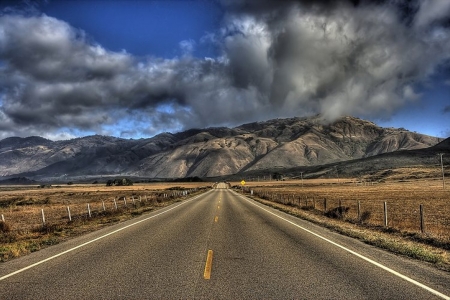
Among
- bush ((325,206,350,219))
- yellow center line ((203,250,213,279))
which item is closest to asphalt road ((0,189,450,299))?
yellow center line ((203,250,213,279))

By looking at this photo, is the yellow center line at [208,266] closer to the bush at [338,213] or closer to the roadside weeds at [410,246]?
the roadside weeds at [410,246]

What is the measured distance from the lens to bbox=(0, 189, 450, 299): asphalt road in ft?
22.8

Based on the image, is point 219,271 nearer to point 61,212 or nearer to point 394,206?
point 394,206

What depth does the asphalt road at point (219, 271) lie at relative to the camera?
273 inches

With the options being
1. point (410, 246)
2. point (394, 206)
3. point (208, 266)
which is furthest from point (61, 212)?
point (410, 246)

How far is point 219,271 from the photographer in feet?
28.2

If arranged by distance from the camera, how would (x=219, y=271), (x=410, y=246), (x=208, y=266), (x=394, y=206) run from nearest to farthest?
(x=219, y=271), (x=208, y=266), (x=410, y=246), (x=394, y=206)

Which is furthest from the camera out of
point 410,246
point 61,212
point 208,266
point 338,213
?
point 61,212

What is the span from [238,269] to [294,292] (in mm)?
2179

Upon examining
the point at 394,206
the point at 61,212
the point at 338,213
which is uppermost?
the point at 61,212

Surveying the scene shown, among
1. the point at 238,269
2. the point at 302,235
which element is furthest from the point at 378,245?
the point at 238,269

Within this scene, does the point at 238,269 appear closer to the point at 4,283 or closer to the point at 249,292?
the point at 249,292

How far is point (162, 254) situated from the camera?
10.8m

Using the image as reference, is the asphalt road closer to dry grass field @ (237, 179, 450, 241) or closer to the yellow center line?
the yellow center line
